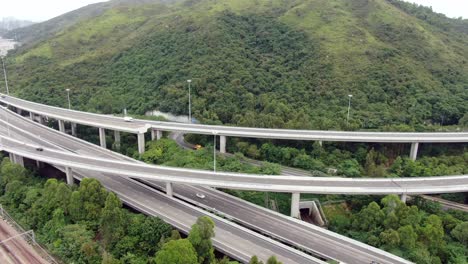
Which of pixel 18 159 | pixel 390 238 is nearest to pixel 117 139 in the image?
pixel 18 159

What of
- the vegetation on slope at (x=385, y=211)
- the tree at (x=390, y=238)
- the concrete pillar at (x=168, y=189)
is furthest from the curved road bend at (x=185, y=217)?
the tree at (x=390, y=238)

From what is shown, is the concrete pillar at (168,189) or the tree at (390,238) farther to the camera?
the concrete pillar at (168,189)

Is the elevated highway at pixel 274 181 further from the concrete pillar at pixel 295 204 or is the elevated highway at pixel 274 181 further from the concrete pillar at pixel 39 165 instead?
the concrete pillar at pixel 39 165

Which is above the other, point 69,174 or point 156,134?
point 156,134

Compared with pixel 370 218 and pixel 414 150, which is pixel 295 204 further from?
pixel 414 150

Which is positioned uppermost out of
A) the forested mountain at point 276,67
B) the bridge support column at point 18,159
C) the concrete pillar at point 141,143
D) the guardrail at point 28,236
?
the forested mountain at point 276,67

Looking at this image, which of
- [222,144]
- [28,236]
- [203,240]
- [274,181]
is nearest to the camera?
[203,240]

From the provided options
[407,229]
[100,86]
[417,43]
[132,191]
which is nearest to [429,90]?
[417,43]

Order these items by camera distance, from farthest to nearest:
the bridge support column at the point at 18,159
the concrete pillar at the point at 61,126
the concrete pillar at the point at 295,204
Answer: the concrete pillar at the point at 61,126 < the bridge support column at the point at 18,159 < the concrete pillar at the point at 295,204
